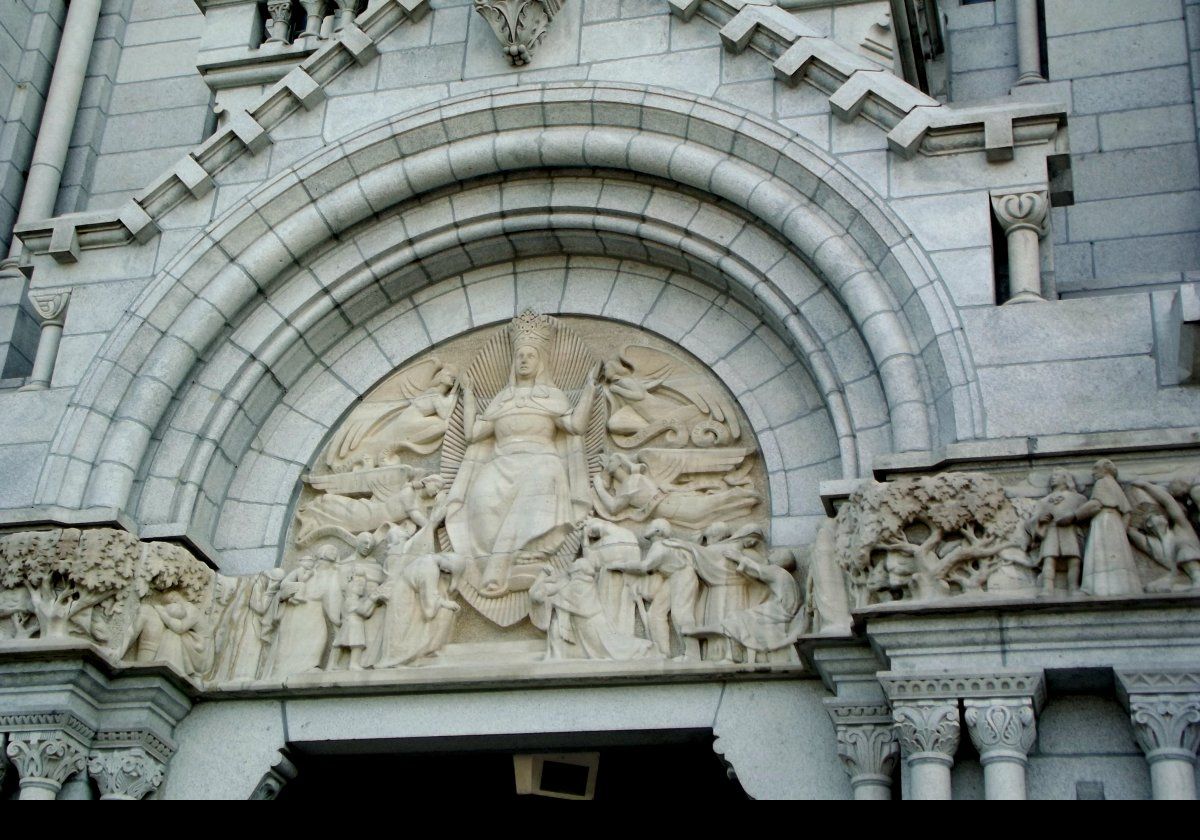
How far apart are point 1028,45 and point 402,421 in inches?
258

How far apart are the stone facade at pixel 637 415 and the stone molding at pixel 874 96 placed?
0.04 meters

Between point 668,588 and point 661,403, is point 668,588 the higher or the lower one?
the lower one

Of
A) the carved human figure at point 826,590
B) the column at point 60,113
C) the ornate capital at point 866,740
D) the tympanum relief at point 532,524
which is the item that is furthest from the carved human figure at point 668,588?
the column at point 60,113

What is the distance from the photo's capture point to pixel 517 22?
14.6m

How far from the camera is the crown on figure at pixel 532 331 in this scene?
14.5 meters

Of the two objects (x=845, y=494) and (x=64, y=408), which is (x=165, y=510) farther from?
(x=845, y=494)

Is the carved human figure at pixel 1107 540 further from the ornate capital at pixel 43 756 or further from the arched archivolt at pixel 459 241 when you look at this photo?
the ornate capital at pixel 43 756

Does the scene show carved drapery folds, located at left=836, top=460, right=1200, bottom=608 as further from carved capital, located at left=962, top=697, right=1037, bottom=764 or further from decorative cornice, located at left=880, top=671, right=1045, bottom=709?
carved capital, located at left=962, top=697, right=1037, bottom=764

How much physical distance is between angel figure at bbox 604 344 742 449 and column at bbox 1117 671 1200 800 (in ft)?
13.3

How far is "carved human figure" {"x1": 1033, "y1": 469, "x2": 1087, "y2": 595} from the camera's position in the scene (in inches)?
448

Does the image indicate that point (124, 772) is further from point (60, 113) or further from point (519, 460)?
point (60, 113)

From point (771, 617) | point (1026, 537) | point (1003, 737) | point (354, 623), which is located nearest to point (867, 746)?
point (1003, 737)

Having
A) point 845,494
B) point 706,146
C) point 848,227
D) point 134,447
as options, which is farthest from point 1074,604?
point 134,447

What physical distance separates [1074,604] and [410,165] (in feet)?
21.3
